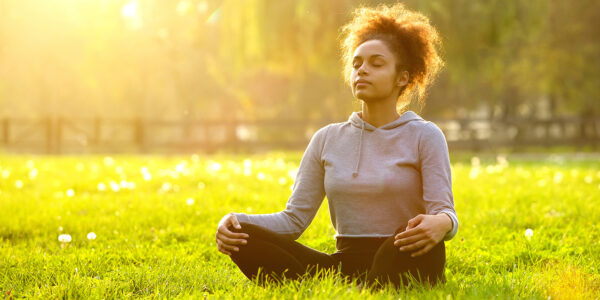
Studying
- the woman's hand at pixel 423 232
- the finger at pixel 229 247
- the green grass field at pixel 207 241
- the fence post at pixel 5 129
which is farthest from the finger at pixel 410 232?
the fence post at pixel 5 129

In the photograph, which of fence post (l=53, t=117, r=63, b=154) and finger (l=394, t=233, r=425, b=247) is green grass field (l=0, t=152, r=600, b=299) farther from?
fence post (l=53, t=117, r=63, b=154)

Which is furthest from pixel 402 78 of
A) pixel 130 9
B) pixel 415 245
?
pixel 130 9

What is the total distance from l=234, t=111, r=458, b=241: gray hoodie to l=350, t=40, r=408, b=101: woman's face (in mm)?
186

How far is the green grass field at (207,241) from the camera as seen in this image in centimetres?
318

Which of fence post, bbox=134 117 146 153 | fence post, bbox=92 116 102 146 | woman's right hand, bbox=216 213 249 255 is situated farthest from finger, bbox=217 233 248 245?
fence post, bbox=92 116 102 146

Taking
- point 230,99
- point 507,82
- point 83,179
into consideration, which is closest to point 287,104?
point 230,99

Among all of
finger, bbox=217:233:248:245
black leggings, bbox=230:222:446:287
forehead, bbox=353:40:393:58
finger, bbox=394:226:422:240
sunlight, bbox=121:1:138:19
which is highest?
sunlight, bbox=121:1:138:19

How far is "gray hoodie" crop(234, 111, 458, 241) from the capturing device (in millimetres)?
2945

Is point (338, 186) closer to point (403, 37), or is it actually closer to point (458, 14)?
point (403, 37)

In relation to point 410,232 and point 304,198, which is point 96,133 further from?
point 410,232

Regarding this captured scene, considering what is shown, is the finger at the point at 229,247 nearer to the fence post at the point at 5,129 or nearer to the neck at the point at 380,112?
the neck at the point at 380,112

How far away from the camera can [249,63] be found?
61.3 feet

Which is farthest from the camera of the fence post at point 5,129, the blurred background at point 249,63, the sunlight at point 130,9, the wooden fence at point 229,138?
the sunlight at point 130,9

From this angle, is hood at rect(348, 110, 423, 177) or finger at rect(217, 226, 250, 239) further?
hood at rect(348, 110, 423, 177)
